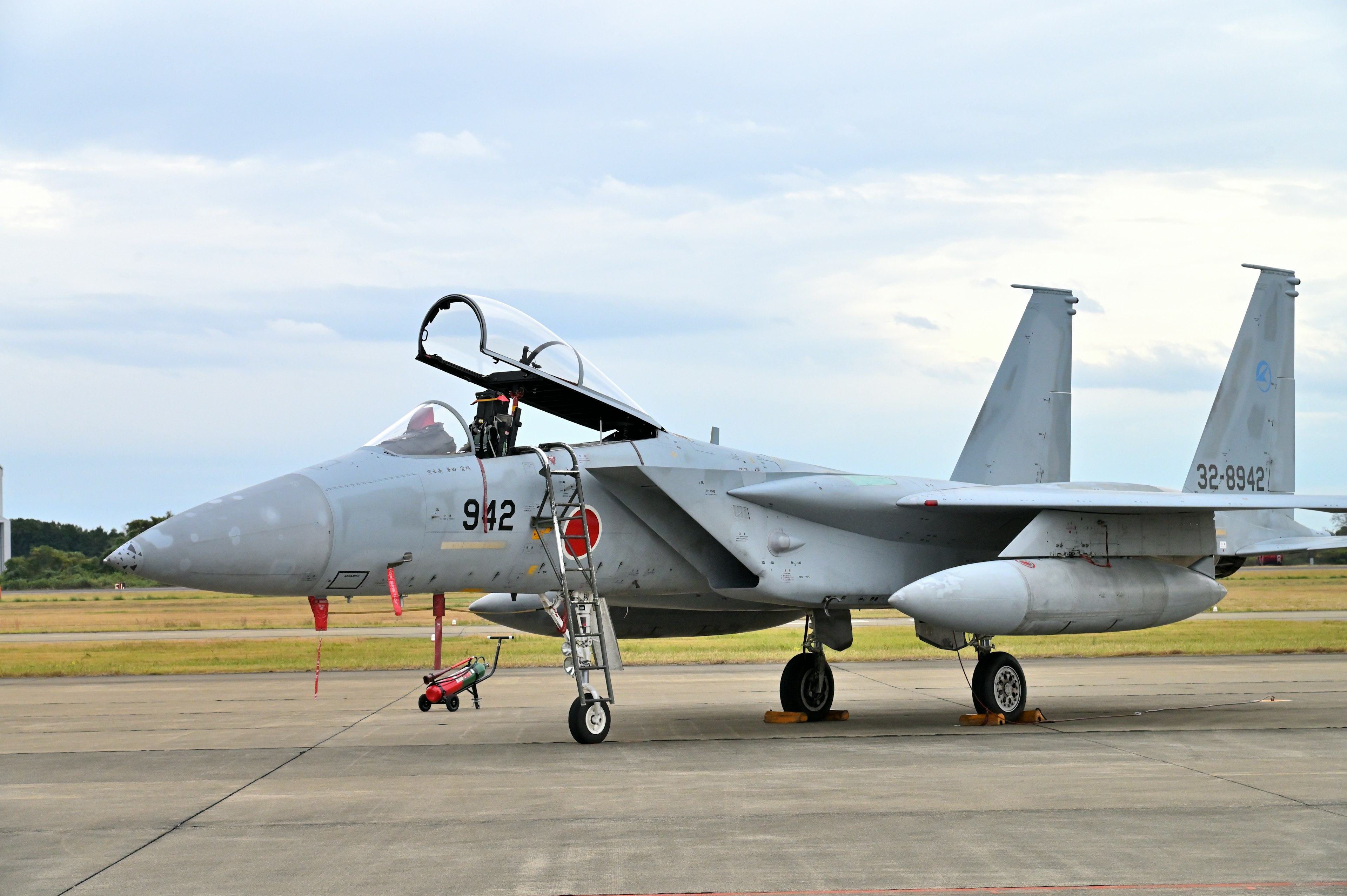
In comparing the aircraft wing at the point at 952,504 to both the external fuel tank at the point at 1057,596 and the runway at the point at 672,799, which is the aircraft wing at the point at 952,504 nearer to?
the external fuel tank at the point at 1057,596

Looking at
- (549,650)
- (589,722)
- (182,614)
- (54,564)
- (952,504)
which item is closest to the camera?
(589,722)

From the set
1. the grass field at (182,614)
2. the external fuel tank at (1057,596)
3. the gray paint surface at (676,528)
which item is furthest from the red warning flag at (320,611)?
the grass field at (182,614)

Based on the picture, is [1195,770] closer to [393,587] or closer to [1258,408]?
[393,587]

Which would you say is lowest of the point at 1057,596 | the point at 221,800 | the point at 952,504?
the point at 221,800

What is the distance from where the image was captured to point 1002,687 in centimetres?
1144

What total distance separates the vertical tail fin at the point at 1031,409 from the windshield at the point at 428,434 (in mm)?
7170

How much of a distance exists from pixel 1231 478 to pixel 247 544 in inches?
433

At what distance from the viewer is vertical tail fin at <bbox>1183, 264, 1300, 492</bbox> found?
14.2 m

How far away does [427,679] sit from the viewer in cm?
1064

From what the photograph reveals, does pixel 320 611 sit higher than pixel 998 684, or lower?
higher

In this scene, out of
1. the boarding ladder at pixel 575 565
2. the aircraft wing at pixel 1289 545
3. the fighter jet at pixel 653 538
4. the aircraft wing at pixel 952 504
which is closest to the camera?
the fighter jet at pixel 653 538

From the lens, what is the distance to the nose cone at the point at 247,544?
8.08 m

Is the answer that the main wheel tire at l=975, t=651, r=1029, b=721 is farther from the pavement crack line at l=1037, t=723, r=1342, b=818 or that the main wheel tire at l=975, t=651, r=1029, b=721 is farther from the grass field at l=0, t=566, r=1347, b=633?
the grass field at l=0, t=566, r=1347, b=633

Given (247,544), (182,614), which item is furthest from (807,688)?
(182,614)
